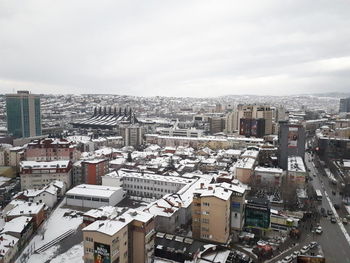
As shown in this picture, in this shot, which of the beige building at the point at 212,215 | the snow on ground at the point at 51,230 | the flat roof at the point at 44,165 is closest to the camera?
the snow on ground at the point at 51,230

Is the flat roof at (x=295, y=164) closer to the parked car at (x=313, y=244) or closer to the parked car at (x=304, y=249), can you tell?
the parked car at (x=313, y=244)

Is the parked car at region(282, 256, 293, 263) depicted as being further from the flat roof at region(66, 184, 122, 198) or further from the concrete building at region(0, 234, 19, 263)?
the concrete building at region(0, 234, 19, 263)

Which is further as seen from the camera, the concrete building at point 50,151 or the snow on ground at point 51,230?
the concrete building at point 50,151

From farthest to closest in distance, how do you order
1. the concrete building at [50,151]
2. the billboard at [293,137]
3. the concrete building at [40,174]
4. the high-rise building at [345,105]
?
the high-rise building at [345,105]
the billboard at [293,137]
the concrete building at [50,151]
the concrete building at [40,174]

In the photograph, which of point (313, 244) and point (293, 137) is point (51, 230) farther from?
point (293, 137)

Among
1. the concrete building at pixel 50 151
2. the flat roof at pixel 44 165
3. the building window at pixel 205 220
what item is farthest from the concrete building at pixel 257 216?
the concrete building at pixel 50 151

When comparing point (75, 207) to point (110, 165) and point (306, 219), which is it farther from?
point (306, 219)
